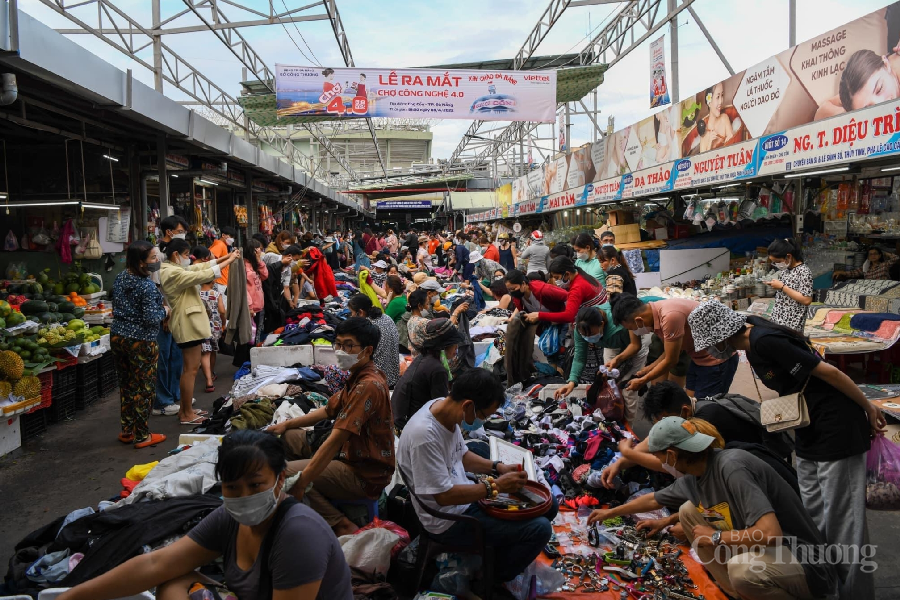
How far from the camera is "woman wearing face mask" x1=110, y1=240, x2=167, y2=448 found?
5359mm

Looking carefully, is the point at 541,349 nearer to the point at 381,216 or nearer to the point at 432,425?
the point at 432,425

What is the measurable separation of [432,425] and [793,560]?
1736 mm

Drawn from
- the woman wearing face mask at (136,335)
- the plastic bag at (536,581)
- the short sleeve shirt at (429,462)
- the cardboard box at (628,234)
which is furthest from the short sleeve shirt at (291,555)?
the cardboard box at (628,234)

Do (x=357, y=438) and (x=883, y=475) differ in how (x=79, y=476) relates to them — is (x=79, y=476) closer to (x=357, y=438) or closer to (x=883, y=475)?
(x=357, y=438)

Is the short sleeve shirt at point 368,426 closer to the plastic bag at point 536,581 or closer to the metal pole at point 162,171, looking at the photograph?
the plastic bag at point 536,581

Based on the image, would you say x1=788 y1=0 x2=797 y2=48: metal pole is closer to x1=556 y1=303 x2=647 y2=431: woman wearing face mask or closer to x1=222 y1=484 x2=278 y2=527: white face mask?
x1=556 y1=303 x2=647 y2=431: woman wearing face mask

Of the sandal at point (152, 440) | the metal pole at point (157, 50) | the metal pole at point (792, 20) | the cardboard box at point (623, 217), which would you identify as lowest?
the sandal at point (152, 440)

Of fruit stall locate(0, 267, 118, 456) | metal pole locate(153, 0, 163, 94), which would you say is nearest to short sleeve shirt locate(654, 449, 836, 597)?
fruit stall locate(0, 267, 118, 456)

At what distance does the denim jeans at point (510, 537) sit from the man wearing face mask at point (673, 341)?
80.9 inches

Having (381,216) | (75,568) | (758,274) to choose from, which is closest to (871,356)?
(758,274)

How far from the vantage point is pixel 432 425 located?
3107 mm

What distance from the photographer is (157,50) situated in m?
11.5

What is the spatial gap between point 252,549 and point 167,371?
506cm

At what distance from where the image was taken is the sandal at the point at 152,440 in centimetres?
552
